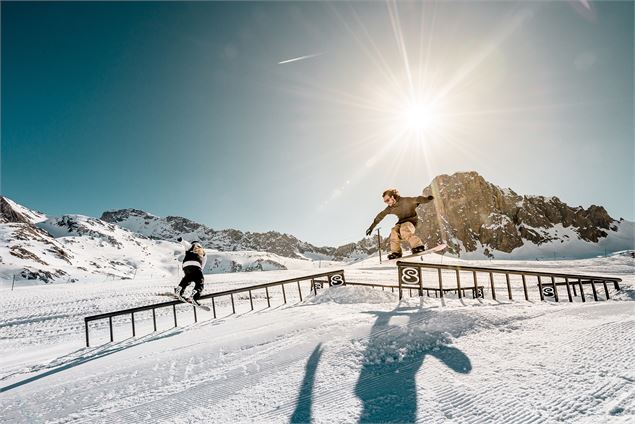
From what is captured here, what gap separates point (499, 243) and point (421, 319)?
5118 inches

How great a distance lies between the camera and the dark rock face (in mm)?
116750

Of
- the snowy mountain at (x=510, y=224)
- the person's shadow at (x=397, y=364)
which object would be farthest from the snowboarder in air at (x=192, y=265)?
the snowy mountain at (x=510, y=224)

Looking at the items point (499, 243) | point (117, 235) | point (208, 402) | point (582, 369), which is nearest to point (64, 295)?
point (208, 402)

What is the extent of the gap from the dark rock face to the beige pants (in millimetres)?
114627

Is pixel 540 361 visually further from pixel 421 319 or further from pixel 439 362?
pixel 421 319

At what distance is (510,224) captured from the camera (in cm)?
11831

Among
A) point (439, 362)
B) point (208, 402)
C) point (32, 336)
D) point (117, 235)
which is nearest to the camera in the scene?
point (208, 402)

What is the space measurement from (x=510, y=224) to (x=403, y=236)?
437 feet

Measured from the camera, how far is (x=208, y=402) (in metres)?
2.42

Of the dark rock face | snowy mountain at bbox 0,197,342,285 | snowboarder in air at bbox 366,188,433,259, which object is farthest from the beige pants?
the dark rock face

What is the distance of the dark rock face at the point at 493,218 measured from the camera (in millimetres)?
116750

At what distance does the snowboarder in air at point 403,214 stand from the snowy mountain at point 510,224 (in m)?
111

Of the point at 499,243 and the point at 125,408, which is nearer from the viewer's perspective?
the point at 125,408

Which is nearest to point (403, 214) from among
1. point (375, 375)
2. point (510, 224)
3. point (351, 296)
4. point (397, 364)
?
point (351, 296)
